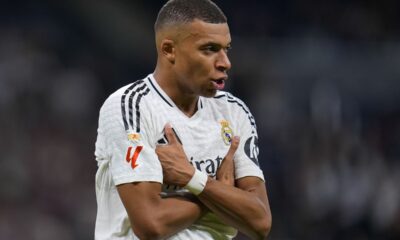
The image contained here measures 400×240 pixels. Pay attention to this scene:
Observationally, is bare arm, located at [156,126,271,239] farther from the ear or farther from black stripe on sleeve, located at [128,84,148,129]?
the ear

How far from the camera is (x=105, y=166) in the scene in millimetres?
3623

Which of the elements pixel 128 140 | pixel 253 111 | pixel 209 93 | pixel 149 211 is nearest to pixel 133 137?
pixel 128 140

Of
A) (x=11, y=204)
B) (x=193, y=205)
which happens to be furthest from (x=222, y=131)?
(x=11, y=204)

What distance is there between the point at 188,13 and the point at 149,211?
2.92 ft

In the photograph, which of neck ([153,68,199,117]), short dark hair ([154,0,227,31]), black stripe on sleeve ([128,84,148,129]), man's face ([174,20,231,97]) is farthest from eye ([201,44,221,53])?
black stripe on sleeve ([128,84,148,129])

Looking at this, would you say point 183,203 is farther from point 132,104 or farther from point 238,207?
point 132,104

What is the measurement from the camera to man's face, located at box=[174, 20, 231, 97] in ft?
11.9

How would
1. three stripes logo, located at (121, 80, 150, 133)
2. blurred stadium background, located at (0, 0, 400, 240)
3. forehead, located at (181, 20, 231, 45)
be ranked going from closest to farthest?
1. three stripes logo, located at (121, 80, 150, 133)
2. forehead, located at (181, 20, 231, 45)
3. blurred stadium background, located at (0, 0, 400, 240)

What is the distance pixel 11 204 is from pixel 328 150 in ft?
10.8

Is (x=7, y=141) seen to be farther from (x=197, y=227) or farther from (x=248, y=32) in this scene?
(x=197, y=227)

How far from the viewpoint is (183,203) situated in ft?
11.5

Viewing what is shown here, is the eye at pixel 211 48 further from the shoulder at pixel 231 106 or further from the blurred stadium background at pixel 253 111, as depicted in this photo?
the blurred stadium background at pixel 253 111

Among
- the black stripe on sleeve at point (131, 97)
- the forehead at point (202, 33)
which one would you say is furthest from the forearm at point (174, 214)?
the forehead at point (202, 33)

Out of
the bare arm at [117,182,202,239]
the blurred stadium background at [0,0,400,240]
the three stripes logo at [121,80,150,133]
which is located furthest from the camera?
the blurred stadium background at [0,0,400,240]
